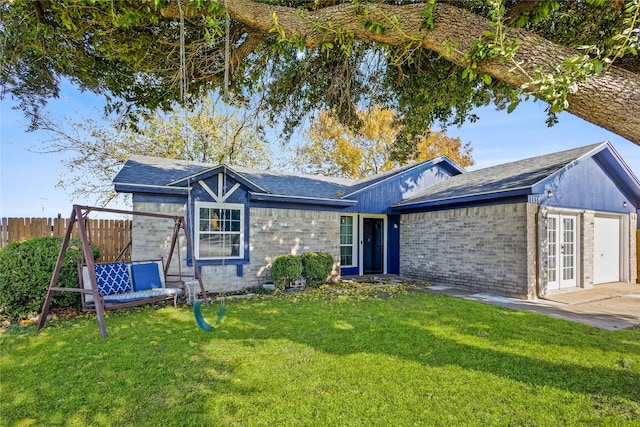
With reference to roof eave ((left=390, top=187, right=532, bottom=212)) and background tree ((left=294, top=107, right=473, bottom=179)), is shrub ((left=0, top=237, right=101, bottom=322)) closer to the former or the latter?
roof eave ((left=390, top=187, right=532, bottom=212))

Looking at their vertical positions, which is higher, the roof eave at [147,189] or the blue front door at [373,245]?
the roof eave at [147,189]

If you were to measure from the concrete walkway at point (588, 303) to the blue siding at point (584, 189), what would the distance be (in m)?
2.47

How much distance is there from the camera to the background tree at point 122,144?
17.7 meters

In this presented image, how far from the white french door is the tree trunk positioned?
7.81 metres

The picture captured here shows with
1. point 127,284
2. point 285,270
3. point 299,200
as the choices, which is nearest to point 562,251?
point 299,200

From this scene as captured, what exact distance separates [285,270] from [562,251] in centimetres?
802

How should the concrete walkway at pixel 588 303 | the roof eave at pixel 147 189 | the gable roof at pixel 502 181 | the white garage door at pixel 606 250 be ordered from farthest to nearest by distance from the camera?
1. the white garage door at pixel 606 250
2. the gable roof at pixel 502 181
3. the roof eave at pixel 147 189
4. the concrete walkway at pixel 588 303

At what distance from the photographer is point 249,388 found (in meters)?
3.59

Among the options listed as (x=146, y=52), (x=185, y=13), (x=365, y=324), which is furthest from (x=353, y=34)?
(x=365, y=324)

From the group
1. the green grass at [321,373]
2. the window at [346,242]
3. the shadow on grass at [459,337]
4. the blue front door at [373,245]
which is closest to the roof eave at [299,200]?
the window at [346,242]

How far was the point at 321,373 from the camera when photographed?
395 centimetres

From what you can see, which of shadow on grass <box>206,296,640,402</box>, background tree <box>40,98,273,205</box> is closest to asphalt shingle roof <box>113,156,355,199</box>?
shadow on grass <box>206,296,640,402</box>

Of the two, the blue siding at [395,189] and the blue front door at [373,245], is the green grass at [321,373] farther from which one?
the blue front door at [373,245]

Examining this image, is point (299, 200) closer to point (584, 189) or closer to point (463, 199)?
point (463, 199)
